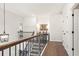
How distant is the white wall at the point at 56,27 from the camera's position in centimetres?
881

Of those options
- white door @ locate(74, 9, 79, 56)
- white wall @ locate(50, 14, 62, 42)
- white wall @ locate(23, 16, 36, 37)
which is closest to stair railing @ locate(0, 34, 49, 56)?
white door @ locate(74, 9, 79, 56)

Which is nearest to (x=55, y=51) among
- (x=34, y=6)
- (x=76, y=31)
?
(x=76, y=31)

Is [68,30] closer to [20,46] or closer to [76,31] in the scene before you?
[76,31]

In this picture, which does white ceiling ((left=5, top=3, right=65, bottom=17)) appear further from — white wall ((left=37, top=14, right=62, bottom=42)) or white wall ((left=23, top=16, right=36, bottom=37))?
white wall ((left=23, top=16, right=36, bottom=37))

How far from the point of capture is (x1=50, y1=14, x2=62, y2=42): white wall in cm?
881

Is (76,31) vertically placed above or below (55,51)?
above

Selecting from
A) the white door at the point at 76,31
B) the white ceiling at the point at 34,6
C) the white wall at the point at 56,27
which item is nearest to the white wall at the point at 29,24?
the white wall at the point at 56,27

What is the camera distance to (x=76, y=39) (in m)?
4.02

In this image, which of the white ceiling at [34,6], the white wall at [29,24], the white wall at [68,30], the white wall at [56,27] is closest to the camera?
the white wall at [68,30]

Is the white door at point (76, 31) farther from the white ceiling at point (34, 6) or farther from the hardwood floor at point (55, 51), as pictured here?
the white ceiling at point (34, 6)

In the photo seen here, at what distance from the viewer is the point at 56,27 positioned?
8.91 meters

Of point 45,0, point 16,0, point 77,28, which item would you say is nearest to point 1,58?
point 16,0

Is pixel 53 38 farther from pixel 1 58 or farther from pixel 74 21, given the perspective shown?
pixel 1 58

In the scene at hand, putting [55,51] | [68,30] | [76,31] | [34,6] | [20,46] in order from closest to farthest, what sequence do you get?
[20,46], [76,31], [68,30], [55,51], [34,6]
